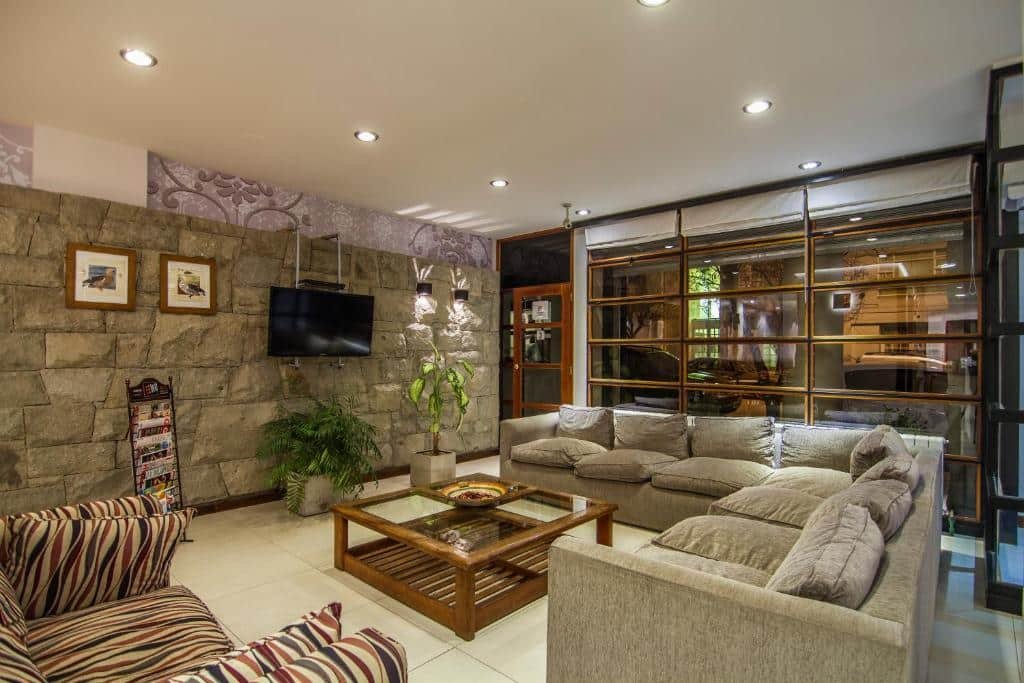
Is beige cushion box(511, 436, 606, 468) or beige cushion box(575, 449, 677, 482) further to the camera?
beige cushion box(511, 436, 606, 468)

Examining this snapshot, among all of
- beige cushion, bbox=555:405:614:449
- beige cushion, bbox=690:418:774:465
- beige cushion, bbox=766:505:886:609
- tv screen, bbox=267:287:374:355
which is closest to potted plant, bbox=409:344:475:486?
tv screen, bbox=267:287:374:355

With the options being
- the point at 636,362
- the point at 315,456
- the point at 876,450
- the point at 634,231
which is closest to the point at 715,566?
the point at 876,450

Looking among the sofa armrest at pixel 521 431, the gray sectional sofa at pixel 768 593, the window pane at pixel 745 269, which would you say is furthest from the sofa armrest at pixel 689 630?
the window pane at pixel 745 269

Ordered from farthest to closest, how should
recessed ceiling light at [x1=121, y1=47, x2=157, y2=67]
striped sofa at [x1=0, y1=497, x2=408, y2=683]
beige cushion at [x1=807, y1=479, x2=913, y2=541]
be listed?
recessed ceiling light at [x1=121, y1=47, x2=157, y2=67], beige cushion at [x1=807, y1=479, x2=913, y2=541], striped sofa at [x1=0, y1=497, x2=408, y2=683]

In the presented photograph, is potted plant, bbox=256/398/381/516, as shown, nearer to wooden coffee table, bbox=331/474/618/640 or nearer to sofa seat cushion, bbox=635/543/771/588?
wooden coffee table, bbox=331/474/618/640

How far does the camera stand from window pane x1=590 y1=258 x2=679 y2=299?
5348mm

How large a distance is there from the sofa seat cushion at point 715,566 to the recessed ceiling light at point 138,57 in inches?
129

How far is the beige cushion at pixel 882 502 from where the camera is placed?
1.70m

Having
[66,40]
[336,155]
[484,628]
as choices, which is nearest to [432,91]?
[336,155]

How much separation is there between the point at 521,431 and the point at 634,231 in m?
2.40

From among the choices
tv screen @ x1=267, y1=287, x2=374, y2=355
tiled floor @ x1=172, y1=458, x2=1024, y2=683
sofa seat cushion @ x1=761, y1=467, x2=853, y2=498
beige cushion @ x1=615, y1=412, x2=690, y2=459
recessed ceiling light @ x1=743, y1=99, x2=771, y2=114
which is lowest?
tiled floor @ x1=172, y1=458, x2=1024, y2=683

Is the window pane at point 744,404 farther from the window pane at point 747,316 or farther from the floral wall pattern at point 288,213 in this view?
the floral wall pattern at point 288,213

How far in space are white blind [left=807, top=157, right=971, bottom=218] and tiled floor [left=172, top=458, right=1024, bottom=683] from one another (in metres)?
2.48

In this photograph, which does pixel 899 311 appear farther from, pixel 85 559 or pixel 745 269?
pixel 85 559
